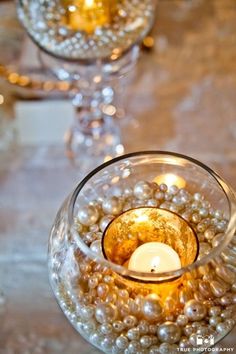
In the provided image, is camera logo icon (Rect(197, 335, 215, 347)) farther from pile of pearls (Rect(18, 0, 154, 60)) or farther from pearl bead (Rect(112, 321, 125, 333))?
pile of pearls (Rect(18, 0, 154, 60))

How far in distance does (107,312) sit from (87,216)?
102mm

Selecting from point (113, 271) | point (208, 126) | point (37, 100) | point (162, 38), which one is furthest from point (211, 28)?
point (113, 271)

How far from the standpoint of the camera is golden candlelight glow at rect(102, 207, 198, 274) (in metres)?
0.51

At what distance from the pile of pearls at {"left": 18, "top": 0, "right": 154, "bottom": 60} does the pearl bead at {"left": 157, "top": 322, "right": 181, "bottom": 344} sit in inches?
16.7

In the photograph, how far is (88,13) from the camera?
761mm

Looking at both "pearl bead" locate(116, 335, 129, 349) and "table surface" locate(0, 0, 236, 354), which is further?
"table surface" locate(0, 0, 236, 354)

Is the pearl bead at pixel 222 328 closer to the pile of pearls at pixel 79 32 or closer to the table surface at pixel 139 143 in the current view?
the table surface at pixel 139 143

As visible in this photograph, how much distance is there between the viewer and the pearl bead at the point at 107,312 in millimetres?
456

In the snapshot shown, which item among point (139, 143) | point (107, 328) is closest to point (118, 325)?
point (107, 328)

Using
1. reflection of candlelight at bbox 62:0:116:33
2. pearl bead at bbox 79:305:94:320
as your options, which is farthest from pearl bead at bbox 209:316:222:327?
reflection of candlelight at bbox 62:0:116:33

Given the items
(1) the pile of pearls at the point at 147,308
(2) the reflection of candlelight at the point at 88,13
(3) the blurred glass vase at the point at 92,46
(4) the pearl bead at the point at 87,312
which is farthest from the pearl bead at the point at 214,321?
Answer: (2) the reflection of candlelight at the point at 88,13

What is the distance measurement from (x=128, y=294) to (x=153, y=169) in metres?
0.14

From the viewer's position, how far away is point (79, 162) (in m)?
0.75

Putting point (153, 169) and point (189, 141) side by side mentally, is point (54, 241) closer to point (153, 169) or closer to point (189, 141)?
point (153, 169)
